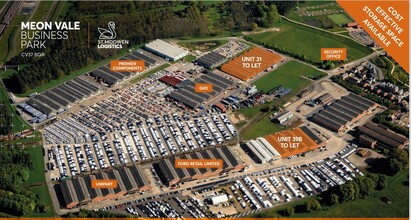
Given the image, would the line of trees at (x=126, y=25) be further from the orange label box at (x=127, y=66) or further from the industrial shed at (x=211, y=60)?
the industrial shed at (x=211, y=60)

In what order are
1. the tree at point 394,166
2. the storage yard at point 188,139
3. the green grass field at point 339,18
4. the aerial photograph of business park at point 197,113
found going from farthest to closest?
the green grass field at point 339,18, the tree at point 394,166, the storage yard at point 188,139, the aerial photograph of business park at point 197,113

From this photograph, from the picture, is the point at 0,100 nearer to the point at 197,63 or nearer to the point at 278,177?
the point at 197,63

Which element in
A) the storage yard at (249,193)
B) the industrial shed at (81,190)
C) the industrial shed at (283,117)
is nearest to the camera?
the storage yard at (249,193)

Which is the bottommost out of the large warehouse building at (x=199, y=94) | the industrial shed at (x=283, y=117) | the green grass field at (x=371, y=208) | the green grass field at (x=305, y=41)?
the green grass field at (x=371, y=208)

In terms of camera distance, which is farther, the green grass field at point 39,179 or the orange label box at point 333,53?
the orange label box at point 333,53

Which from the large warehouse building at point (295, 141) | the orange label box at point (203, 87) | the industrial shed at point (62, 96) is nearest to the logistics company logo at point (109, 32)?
the industrial shed at point (62, 96)

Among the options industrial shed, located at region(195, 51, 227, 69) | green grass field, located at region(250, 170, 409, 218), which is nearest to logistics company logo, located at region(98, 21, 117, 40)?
industrial shed, located at region(195, 51, 227, 69)

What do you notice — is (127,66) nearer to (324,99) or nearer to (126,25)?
(126,25)

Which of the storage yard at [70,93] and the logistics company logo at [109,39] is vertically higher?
→ the logistics company logo at [109,39]
